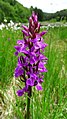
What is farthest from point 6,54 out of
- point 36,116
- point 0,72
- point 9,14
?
point 9,14

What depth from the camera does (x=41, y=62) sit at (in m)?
1.97

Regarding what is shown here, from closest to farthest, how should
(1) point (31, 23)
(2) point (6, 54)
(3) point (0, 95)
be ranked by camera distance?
(1) point (31, 23) < (3) point (0, 95) < (2) point (6, 54)

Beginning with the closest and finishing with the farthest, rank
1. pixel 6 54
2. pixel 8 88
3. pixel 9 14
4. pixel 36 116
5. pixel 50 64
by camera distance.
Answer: pixel 36 116, pixel 8 88, pixel 50 64, pixel 6 54, pixel 9 14

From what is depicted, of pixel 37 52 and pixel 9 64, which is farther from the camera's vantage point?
pixel 9 64

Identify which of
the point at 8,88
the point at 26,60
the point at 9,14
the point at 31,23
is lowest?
the point at 9,14

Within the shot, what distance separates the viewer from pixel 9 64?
432 centimetres

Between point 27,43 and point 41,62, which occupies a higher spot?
point 27,43

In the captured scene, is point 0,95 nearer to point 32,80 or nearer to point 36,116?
point 36,116

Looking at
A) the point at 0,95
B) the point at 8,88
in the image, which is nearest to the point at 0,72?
the point at 8,88

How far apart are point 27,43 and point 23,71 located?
0.20 metres

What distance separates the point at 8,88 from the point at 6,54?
763mm

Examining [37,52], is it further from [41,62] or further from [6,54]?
[6,54]

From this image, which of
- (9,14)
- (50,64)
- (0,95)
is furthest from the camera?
(9,14)

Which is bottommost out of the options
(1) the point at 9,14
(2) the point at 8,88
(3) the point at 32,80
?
(1) the point at 9,14
